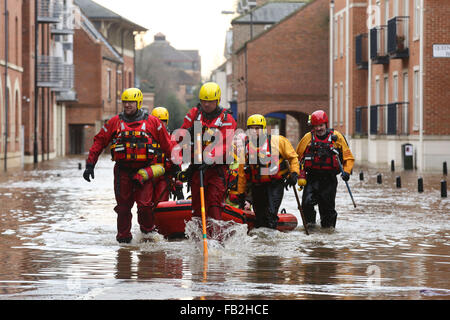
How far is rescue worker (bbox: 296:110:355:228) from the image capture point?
15.3 meters

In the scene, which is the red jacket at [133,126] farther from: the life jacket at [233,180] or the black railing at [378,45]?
the black railing at [378,45]

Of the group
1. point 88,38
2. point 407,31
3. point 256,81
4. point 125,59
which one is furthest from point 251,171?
point 125,59

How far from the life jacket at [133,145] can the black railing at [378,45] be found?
31.9 m

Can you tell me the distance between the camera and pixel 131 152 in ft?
43.2

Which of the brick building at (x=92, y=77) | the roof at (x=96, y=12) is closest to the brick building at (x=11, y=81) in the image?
the brick building at (x=92, y=77)

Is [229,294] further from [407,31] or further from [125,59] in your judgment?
[125,59]

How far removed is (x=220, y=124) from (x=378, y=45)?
34456 mm

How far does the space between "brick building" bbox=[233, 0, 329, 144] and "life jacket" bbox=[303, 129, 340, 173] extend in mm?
51385

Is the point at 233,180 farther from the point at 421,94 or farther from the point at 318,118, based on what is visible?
the point at 421,94

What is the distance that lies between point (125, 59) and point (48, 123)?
116 ft

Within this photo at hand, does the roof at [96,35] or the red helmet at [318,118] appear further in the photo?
the roof at [96,35]

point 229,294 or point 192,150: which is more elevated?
point 192,150

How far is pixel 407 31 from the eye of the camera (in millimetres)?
41281

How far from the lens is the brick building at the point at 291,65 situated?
219 feet
